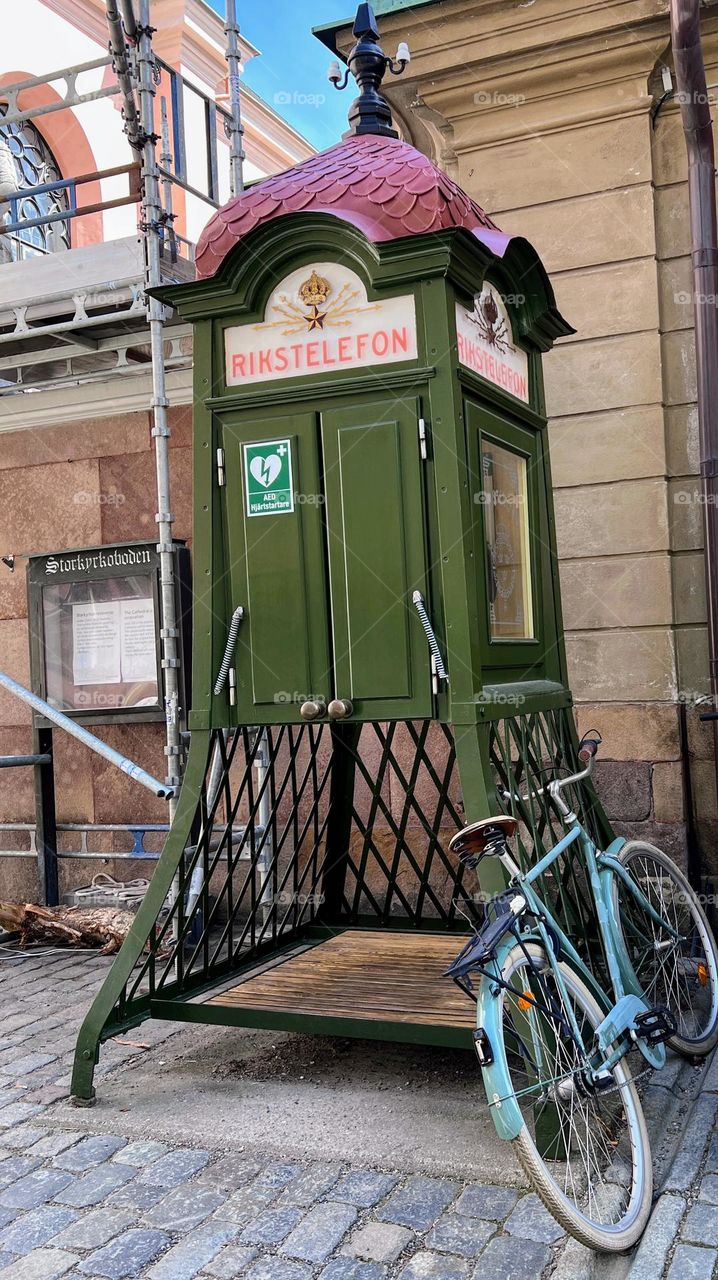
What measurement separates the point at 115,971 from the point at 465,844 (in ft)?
5.26

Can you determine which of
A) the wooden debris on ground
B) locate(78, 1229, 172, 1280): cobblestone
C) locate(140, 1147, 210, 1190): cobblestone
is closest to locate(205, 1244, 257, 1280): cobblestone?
locate(78, 1229, 172, 1280): cobblestone

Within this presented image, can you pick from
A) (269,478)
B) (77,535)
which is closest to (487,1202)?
(269,478)

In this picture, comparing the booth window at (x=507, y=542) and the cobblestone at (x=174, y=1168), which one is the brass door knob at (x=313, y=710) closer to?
the booth window at (x=507, y=542)

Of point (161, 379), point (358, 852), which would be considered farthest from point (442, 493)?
point (358, 852)

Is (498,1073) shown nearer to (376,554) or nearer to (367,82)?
(376,554)

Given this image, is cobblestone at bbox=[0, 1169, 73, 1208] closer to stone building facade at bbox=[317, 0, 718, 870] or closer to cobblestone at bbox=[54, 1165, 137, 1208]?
cobblestone at bbox=[54, 1165, 137, 1208]

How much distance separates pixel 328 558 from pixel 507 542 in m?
0.74

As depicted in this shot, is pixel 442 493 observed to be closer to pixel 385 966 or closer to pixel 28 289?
pixel 385 966

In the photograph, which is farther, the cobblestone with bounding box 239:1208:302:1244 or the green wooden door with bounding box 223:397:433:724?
the green wooden door with bounding box 223:397:433:724

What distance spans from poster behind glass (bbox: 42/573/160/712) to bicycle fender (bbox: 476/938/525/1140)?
4.22 metres

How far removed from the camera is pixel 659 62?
19.3ft

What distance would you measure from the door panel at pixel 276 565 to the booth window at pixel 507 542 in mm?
617

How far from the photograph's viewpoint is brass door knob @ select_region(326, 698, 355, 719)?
4.09 meters

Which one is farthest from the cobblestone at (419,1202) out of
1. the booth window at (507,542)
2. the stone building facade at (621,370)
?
the stone building facade at (621,370)
